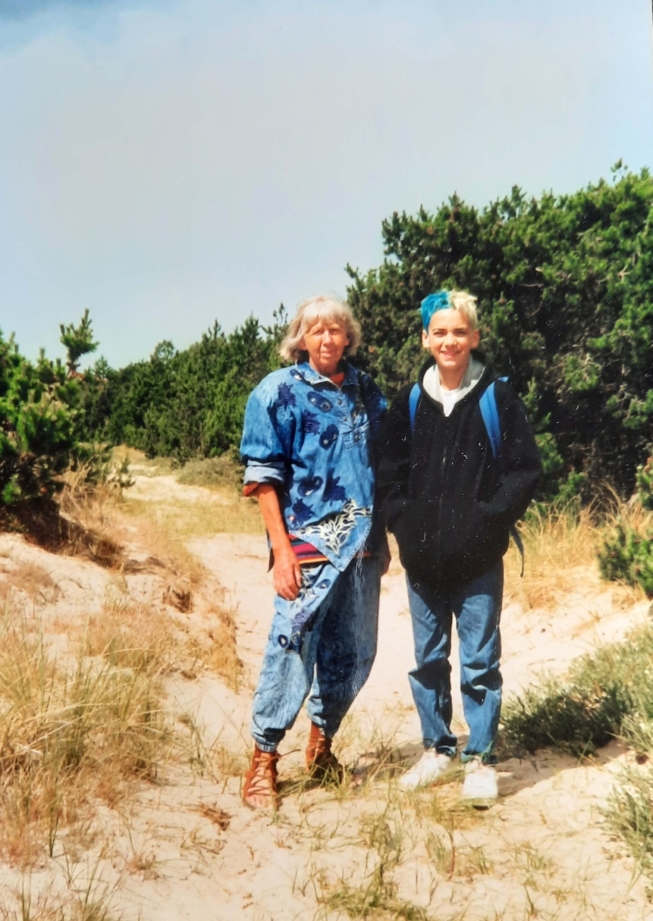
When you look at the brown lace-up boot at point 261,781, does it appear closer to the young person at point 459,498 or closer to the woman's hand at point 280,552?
the young person at point 459,498

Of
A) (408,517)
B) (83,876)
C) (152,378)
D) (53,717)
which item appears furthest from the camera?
(152,378)

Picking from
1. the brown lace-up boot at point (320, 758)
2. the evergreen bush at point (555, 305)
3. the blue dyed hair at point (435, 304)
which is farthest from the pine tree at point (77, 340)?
the brown lace-up boot at point (320, 758)

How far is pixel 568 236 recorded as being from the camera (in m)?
6.09

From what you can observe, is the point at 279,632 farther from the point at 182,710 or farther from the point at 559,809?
the point at 559,809

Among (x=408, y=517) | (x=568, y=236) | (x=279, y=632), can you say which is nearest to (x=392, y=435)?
(x=408, y=517)

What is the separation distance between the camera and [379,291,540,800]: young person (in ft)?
9.87

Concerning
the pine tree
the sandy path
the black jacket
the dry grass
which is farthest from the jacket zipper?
the pine tree

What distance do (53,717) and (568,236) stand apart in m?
4.90

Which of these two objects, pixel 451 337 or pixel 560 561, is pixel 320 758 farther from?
pixel 560 561

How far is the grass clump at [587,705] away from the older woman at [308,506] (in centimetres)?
95

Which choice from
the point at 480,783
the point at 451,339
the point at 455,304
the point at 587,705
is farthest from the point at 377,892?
the point at 455,304

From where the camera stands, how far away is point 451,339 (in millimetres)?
3000

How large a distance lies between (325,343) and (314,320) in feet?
0.32

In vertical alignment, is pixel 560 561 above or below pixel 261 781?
above
